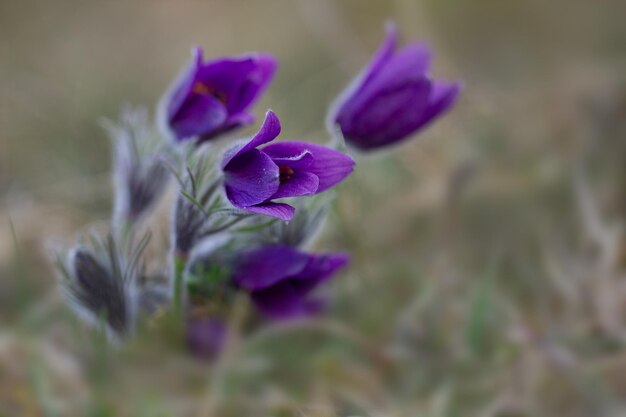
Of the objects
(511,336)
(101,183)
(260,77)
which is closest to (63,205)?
(101,183)

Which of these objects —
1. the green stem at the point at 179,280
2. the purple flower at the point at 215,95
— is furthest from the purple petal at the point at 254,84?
the green stem at the point at 179,280

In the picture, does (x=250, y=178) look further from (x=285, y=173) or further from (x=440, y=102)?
(x=440, y=102)

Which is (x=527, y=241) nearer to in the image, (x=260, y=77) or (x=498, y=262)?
(x=498, y=262)

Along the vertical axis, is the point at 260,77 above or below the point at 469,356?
above

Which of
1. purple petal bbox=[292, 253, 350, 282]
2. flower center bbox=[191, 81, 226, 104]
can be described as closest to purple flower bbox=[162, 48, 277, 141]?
flower center bbox=[191, 81, 226, 104]

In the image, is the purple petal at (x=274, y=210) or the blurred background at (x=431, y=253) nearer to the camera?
the purple petal at (x=274, y=210)

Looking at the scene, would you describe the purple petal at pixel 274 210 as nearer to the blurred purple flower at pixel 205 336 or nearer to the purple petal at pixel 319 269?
the purple petal at pixel 319 269
